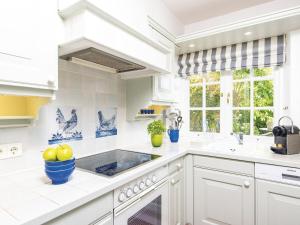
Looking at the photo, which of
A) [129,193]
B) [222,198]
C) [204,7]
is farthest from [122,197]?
[204,7]

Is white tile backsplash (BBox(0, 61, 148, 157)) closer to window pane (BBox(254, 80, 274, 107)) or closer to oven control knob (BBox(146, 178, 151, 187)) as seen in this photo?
oven control knob (BBox(146, 178, 151, 187))

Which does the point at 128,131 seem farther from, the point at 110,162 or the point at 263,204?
the point at 263,204

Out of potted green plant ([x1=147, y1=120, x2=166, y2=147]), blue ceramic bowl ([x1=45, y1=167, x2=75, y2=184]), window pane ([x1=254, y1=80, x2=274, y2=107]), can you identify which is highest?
window pane ([x1=254, y1=80, x2=274, y2=107])

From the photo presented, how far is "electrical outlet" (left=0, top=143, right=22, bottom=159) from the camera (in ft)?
3.40

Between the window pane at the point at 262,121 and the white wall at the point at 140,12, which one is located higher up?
the white wall at the point at 140,12

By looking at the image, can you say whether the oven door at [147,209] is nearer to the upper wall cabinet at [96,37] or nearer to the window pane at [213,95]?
the upper wall cabinet at [96,37]

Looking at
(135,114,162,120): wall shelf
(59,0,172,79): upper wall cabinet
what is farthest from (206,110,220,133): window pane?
A: (59,0,172,79): upper wall cabinet

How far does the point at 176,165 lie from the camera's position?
168 cm

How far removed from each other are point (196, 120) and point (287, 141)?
115cm

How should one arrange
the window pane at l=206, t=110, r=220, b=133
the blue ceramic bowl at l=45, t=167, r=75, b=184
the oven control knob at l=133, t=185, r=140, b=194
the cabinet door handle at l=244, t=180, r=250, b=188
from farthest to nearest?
1. the window pane at l=206, t=110, r=220, b=133
2. the cabinet door handle at l=244, t=180, r=250, b=188
3. the oven control knob at l=133, t=185, r=140, b=194
4. the blue ceramic bowl at l=45, t=167, r=75, b=184

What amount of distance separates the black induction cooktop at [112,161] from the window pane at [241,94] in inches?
55.3

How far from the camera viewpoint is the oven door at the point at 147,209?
1058mm

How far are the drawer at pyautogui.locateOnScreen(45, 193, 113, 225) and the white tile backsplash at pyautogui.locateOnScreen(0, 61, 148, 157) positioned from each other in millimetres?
573

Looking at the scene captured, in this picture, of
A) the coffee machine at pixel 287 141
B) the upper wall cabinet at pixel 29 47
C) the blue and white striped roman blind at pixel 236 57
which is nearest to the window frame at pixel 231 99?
the blue and white striped roman blind at pixel 236 57
